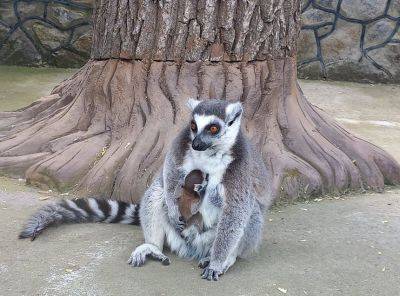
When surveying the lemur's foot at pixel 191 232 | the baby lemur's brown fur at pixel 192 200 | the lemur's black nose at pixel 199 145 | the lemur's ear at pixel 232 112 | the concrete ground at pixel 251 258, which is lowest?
the concrete ground at pixel 251 258

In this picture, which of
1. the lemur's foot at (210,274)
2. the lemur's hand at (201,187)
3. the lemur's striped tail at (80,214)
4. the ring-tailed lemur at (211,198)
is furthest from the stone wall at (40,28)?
the lemur's foot at (210,274)

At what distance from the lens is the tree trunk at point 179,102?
14.4 ft

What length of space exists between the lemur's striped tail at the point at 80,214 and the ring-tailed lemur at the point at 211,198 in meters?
0.06

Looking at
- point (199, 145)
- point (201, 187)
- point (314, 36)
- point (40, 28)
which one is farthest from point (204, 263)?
point (40, 28)

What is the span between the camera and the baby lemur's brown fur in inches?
131

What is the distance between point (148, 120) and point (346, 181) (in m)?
1.50

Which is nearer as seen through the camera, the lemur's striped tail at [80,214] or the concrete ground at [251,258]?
the concrete ground at [251,258]

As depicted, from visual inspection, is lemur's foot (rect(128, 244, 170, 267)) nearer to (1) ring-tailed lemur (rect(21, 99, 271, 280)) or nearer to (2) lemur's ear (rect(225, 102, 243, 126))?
(1) ring-tailed lemur (rect(21, 99, 271, 280))

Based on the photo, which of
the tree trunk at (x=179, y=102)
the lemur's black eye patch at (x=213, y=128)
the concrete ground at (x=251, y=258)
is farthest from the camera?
the tree trunk at (x=179, y=102)

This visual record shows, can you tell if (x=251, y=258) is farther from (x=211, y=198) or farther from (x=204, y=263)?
(x=211, y=198)

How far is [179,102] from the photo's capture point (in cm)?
454

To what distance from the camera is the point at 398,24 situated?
8.83 m

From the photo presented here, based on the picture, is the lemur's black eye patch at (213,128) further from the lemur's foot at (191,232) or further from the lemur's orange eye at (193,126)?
the lemur's foot at (191,232)

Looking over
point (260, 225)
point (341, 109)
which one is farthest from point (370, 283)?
point (341, 109)
